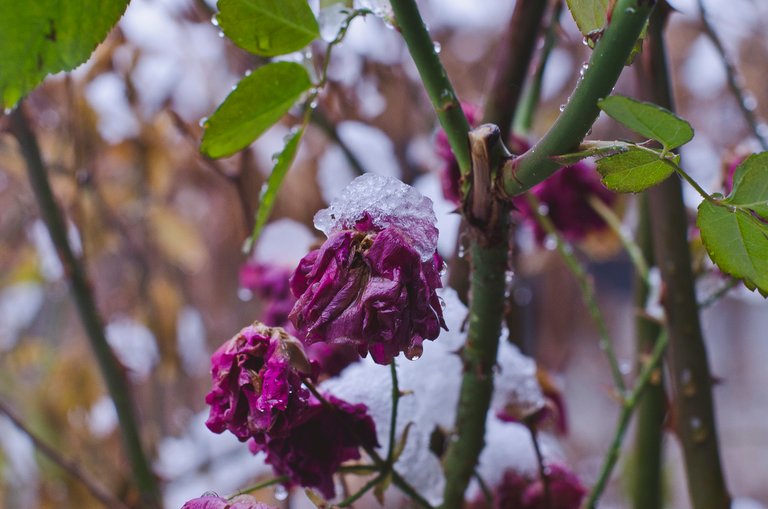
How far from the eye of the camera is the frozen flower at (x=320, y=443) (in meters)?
0.36

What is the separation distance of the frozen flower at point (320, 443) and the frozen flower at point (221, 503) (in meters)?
0.03

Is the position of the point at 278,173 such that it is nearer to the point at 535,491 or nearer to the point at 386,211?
the point at 386,211

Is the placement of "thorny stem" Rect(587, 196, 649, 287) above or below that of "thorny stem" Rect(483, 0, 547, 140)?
below

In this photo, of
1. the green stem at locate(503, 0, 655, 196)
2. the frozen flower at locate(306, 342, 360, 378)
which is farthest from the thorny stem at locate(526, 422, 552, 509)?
the green stem at locate(503, 0, 655, 196)

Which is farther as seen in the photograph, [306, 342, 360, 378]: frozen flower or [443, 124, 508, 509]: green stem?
[306, 342, 360, 378]: frozen flower

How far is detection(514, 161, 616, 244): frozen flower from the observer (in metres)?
0.64

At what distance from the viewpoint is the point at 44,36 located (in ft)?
1.01

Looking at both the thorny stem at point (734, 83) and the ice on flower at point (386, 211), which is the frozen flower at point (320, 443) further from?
the thorny stem at point (734, 83)

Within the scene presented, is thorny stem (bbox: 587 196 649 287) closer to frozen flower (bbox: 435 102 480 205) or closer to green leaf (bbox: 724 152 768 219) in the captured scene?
frozen flower (bbox: 435 102 480 205)

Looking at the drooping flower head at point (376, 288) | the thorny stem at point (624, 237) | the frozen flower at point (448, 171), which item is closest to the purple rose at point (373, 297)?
the drooping flower head at point (376, 288)

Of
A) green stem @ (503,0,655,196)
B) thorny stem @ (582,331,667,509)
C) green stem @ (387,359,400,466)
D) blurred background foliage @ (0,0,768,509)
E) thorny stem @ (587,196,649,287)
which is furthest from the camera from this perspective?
blurred background foliage @ (0,0,768,509)

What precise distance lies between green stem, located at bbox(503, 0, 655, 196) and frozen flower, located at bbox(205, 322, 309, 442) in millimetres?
127

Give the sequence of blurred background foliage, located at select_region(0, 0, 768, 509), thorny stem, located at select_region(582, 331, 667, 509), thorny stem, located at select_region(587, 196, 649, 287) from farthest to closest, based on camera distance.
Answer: blurred background foliage, located at select_region(0, 0, 768, 509) < thorny stem, located at select_region(587, 196, 649, 287) < thorny stem, located at select_region(582, 331, 667, 509)

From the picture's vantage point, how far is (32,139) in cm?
65
